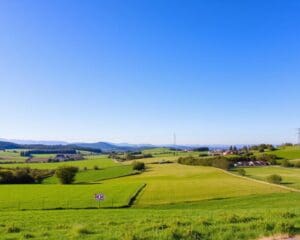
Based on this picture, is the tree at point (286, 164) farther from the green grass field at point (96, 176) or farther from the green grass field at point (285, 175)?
the green grass field at point (96, 176)

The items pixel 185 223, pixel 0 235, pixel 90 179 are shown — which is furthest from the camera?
pixel 90 179

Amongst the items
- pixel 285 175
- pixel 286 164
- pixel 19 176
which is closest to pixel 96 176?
pixel 19 176

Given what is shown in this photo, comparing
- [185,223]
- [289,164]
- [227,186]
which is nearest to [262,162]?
[289,164]

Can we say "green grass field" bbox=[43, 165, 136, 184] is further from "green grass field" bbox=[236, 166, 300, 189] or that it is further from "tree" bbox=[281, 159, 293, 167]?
"tree" bbox=[281, 159, 293, 167]

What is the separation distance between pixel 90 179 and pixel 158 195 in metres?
51.8

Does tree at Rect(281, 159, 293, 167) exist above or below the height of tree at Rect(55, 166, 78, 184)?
above

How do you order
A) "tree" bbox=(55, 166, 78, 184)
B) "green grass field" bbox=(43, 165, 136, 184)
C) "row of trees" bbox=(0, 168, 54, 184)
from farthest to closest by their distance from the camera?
"green grass field" bbox=(43, 165, 136, 184)
"row of trees" bbox=(0, 168, 54, 184)
"tree" bbox=(55, 166, 78, 184)

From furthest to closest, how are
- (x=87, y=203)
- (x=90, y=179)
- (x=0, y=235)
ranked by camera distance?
(x=90, y=179), (x=87, y=203), (x=0, y=235)

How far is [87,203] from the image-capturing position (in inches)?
2147

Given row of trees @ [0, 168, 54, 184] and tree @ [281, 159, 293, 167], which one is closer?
row of trees @ [0, 168, 54, 184]

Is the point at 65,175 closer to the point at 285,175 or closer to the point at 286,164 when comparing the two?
the point at 285,175

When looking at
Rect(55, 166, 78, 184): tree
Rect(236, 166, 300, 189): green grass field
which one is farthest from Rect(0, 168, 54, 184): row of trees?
Rect(236, 166, 300, 189): green grass field

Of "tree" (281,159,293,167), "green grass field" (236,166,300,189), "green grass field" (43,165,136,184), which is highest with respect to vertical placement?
"tree" (281,159,293,167)

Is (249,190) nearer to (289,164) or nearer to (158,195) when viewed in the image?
(158,195)
